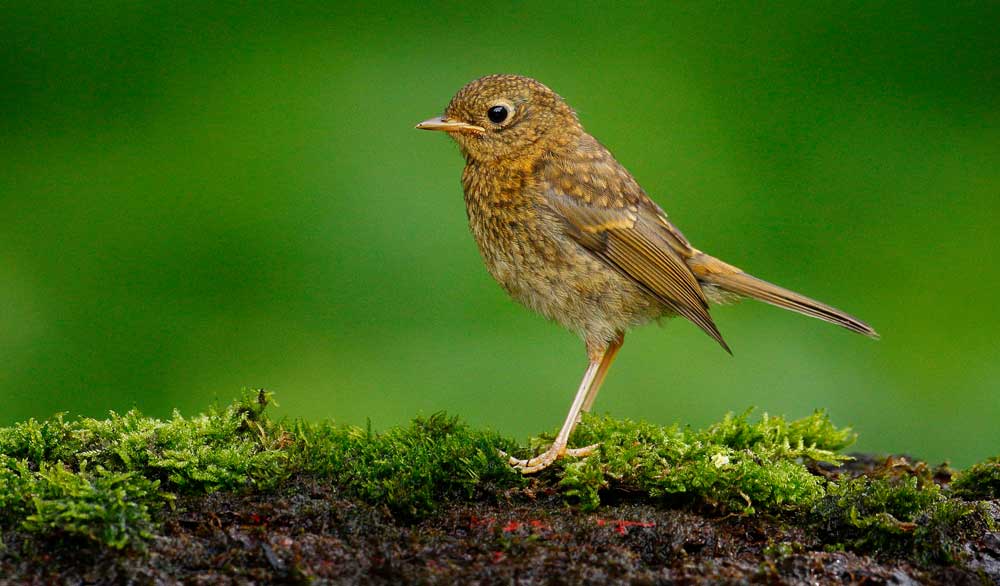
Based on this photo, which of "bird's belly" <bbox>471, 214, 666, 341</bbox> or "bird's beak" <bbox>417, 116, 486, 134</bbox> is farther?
"bird's beak" <bbox>417, 116, 486, 134</bbox>

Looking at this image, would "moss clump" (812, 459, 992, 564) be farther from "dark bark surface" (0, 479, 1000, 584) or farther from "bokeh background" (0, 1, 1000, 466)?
Result: "bokeh background" (0, 1, 1000, 466)

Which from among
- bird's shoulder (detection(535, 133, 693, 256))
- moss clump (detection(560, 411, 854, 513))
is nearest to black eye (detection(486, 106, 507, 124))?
bird's shoulder (detection(535, 133, 693, 256))

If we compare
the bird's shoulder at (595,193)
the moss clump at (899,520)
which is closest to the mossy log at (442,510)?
the moss clump at (899,520)

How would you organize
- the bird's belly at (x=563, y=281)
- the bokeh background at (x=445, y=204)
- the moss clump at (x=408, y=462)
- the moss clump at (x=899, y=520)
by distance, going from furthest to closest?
the bokeh background at (x=445, y=204)
the bird's belly at (x=563, y=281)
the moss clump at (x=408, y=462)
the moss clump at (x=899, y=520)

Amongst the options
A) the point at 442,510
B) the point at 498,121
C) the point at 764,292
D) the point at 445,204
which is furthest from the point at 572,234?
the point at 445,204

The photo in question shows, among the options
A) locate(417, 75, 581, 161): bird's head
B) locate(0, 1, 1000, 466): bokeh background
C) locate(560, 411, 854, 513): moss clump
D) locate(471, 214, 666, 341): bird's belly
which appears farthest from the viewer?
locate(0, 1, 1000, 466): bokeh background

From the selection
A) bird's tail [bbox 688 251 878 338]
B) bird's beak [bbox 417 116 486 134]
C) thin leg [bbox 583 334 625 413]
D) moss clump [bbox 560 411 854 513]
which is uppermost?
bird's beak [bbox 417 116 486 134]

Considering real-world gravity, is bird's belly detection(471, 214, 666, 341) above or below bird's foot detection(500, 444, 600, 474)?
above

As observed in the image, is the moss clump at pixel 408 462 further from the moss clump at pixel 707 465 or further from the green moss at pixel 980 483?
the green moss at pixel 980 483

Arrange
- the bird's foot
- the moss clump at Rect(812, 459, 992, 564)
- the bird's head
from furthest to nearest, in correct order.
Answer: the bird's head, the bird's foot, the moss clump at Rect(812, 459, 992, 564)
